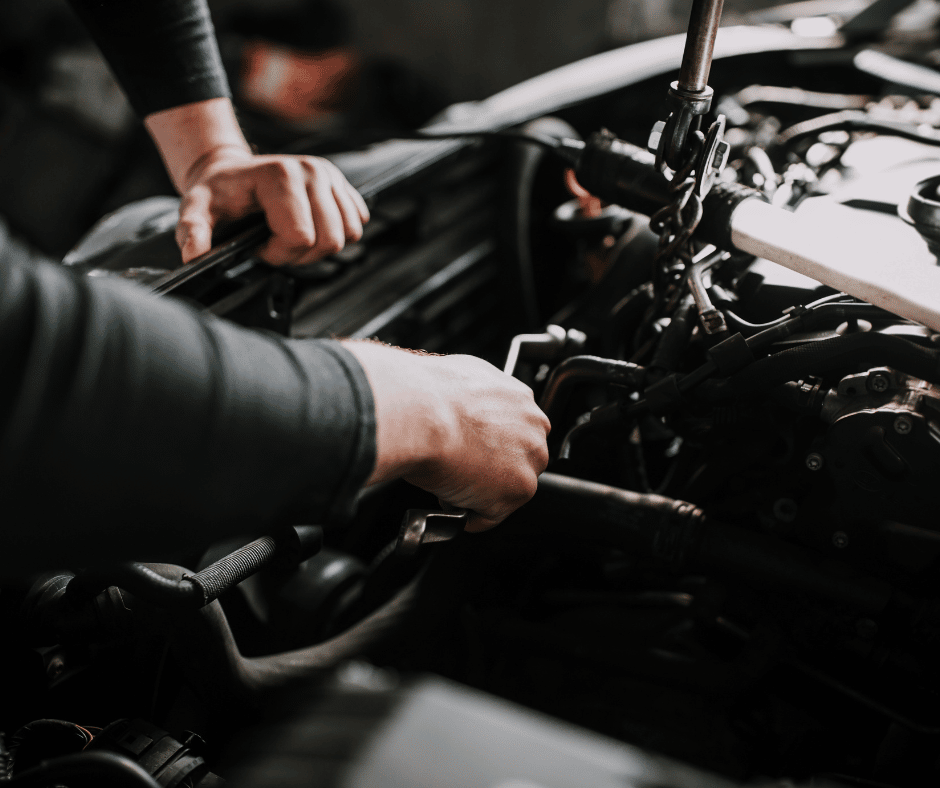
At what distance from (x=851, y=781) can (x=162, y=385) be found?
61 centimetres

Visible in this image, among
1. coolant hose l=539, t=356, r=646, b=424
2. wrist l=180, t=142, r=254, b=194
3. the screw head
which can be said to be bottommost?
coolant hose l=539, t=356, r=646, b=424

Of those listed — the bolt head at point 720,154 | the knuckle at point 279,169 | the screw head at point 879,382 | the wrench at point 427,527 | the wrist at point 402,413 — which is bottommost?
the wrench at point 427,527

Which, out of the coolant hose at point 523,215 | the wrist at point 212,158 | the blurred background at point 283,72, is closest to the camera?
the wrist at point 212,158

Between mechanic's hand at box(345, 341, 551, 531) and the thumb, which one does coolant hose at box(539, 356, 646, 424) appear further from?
the thumb

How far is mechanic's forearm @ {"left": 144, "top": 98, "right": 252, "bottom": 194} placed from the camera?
41.8 inches

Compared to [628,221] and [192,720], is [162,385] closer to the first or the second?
[192,720]

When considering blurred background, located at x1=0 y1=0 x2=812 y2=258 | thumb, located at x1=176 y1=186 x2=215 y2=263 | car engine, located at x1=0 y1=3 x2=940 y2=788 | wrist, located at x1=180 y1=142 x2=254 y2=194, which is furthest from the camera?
blurred background, located at x1=0 y1=0 x2=812 y2=258

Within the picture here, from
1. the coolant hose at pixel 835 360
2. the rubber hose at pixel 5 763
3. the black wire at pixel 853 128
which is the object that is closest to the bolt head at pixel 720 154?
the coolant hose at pixel 835 360

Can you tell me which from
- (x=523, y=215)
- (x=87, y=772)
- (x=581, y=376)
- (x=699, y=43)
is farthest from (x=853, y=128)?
(x=87, y=772)

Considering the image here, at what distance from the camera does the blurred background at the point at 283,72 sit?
296 centimetres

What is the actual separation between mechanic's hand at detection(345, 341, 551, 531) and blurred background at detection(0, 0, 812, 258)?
209 centimetres

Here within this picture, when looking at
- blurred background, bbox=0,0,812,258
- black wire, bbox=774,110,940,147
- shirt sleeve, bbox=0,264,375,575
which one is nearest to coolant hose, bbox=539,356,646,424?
shirt sleeve, bbox=0,264,375,575

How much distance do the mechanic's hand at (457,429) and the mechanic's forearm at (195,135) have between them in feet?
2.03

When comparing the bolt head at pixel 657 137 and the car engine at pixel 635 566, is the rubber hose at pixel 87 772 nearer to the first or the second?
the car engine at pixel 635 566
